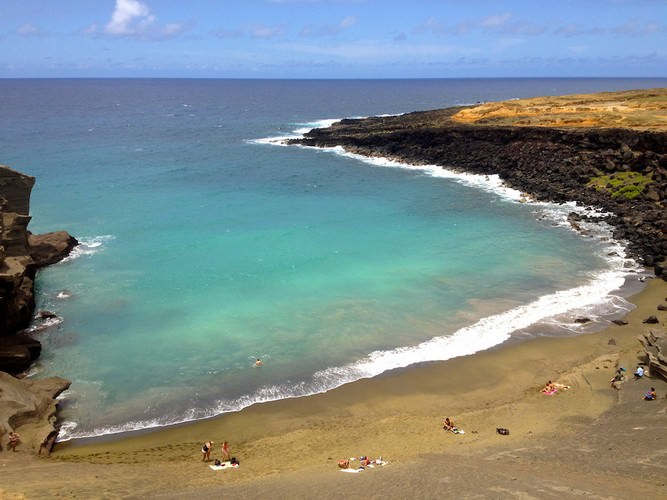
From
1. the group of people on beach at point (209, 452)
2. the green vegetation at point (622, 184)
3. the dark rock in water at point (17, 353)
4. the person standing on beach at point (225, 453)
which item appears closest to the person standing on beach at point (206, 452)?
the group of people on beach at point (209, 452)

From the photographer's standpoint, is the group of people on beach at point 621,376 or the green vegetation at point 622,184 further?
the green vegetation at point 622,184

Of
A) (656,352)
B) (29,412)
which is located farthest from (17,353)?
(656,352)

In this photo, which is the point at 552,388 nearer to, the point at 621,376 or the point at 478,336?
the point at 621,376

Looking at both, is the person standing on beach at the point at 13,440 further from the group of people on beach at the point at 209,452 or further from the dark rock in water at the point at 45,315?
the dark rock in water at the point at 45,315

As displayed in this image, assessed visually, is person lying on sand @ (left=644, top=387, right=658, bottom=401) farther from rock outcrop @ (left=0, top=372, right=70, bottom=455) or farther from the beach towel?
rock outcrop @ (left=0, top=372, right=70, bottom=455)

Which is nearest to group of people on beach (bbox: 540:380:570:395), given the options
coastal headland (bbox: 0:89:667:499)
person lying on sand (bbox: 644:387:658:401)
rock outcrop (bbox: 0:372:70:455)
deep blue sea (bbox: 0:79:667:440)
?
coastal headland (bbox: 0:89:667:499)

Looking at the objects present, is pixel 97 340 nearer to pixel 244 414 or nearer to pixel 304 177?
pixel 244 414
